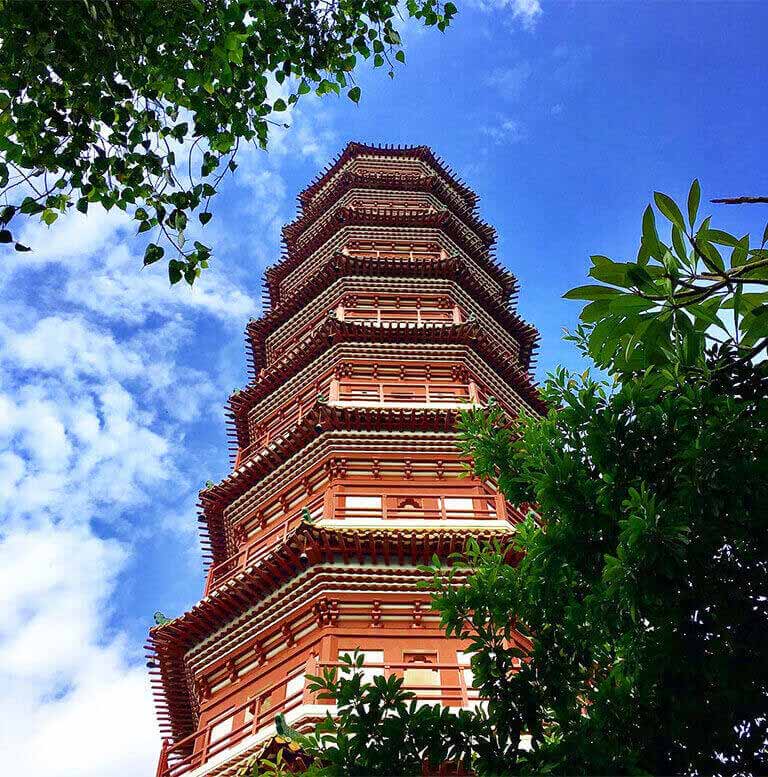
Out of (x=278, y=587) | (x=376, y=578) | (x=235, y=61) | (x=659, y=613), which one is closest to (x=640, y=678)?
(x=659, y=613)

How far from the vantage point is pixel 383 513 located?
45.5 feet

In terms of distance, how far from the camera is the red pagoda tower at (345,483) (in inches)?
456

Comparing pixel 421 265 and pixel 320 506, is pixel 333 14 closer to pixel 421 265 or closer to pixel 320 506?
pixel 320 506

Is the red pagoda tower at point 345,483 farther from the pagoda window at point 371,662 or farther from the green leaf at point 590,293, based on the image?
the green leaf at point 590,293

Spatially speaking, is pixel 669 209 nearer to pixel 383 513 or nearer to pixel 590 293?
pixel 590 293

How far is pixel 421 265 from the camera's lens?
20.9 metres

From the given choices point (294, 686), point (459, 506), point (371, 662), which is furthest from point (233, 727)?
point (459, 506)

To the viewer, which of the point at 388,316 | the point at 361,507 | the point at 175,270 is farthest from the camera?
the point at 388,316

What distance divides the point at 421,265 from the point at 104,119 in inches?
586

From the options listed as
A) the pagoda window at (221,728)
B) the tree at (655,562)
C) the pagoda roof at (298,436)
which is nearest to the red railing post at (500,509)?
the pagoda roof at (298,436)

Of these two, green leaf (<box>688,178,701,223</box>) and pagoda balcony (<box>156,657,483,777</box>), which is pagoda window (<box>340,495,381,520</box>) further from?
green leaf (<box>688,178,701,223</box>)

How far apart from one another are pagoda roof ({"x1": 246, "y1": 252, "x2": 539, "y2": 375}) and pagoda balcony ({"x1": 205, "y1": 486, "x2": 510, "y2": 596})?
7800mm

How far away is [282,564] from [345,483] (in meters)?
2.53

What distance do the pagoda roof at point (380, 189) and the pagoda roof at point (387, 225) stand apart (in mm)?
1574
